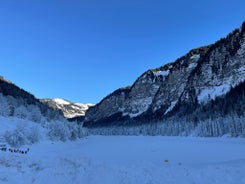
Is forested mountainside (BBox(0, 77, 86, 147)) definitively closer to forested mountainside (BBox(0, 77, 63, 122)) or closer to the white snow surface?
forested mountainside (BBox(0, 77, 63, 122))

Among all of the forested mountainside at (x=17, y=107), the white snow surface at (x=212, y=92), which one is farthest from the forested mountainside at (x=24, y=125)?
the white snow surface at (x=212, y=92)

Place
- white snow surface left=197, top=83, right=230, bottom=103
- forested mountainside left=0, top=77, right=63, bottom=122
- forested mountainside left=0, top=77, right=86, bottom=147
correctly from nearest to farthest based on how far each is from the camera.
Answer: forested mountainside left=0, top=77, right=86, bottom=147 < forested mountainside left=0, top=77, right=63, bottom=122 < white snow surface left=197, top=83, right=230, bottom=103

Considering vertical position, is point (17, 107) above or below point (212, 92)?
below

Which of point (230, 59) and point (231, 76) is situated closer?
point (231, 76)

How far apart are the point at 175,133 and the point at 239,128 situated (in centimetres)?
5084

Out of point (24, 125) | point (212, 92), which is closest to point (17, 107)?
point (24, 125)

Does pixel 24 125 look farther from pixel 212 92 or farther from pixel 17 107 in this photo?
pixel 212 92

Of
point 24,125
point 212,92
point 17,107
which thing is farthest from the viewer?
A: point 212,92

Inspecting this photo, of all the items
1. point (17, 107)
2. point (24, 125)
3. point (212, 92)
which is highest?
point (212, 92)

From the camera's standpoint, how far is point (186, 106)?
184 meters

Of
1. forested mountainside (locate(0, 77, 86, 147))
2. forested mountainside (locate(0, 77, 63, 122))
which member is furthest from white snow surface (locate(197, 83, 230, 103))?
forested mountainside (locate(0, 77, 63, 122))

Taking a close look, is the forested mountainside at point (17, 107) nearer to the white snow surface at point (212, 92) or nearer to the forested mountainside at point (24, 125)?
Result: the forested mountainside at point (24, 125)

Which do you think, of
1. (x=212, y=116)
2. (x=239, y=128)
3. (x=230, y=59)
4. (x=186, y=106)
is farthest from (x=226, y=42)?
(x=239, y=128)

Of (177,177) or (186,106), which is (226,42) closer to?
(186,106)
